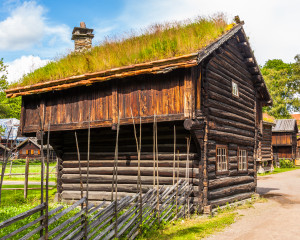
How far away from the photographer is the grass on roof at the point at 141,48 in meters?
10.3

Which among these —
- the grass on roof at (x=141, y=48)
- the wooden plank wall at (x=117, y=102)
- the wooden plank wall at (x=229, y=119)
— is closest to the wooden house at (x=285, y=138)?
the wooden plank wall at (x=229, y=119)

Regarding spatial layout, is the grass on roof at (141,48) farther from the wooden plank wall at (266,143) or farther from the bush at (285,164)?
the bush at (285,164)

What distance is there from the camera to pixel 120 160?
12.0m

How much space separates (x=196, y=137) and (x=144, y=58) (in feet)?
10.1

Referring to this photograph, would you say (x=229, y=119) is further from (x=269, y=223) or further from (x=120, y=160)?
(x=120, y=160)

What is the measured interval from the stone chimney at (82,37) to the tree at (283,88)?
3954 centimetres

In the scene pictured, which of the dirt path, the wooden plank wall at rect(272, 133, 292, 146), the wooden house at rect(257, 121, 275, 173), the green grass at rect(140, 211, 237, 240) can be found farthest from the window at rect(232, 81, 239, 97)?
the wooden plank wall at rect(272, 133, 292, 146)

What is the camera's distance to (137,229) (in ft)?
25.2

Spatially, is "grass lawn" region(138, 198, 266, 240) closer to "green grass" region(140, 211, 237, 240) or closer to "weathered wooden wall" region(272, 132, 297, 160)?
"green grass" region(140, 211, 237, 240)

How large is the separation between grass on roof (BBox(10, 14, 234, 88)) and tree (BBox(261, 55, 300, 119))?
41.0m

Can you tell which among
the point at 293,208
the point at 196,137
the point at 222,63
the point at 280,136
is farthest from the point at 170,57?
the point at 280,136

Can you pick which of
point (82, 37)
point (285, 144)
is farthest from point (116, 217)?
point (285, 144)

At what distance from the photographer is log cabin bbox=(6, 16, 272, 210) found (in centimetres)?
989

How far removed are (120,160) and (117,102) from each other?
239cm
